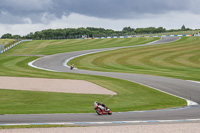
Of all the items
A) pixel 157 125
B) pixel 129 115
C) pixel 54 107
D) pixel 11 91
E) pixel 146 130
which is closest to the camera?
pixel 146 130

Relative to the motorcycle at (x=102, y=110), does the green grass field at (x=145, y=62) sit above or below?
below

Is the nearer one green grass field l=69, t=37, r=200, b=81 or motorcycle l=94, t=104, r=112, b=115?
motorcycle l=94, t=104, r=112, b=115

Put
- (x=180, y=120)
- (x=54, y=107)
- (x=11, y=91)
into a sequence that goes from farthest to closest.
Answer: (x=11, y=91) → (x=54, y=107) → (x=180, y=120)

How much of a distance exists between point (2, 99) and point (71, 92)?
557 cm

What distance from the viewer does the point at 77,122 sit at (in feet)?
42.8

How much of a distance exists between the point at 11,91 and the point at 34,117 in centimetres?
941

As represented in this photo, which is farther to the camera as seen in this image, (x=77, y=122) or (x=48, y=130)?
(x=77, y=122)

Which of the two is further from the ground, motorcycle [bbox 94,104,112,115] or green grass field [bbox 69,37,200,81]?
motorcycle [bbox 94,104,112,115]

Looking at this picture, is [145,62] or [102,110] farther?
[145,62]

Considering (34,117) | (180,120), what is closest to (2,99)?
(34,117)

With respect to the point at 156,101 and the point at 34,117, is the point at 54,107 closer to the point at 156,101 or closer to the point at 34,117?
the point at 34,117

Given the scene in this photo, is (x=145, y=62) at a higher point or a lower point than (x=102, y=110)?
lower

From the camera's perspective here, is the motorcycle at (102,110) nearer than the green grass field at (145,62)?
Yes

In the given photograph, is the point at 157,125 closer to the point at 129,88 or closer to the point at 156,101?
the point at 156,101
